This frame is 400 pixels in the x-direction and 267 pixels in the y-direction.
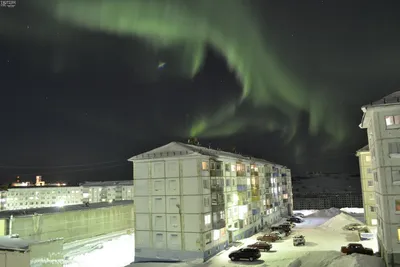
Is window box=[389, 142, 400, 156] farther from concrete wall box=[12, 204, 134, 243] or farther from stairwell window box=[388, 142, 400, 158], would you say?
concrete wall box=[12, 204, 134, 243]

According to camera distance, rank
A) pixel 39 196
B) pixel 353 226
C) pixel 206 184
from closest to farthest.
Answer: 1. pixel 206 184
2. pixel 353 226
3. pixel 39 196

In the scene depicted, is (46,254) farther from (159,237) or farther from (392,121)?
(392,121)

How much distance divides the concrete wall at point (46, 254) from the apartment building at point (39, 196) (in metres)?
139

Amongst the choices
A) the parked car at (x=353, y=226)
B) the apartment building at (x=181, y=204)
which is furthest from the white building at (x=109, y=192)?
the apartment building at (x=181, y=204)

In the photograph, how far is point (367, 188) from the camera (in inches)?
2793

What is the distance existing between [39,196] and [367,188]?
172050 millimetres

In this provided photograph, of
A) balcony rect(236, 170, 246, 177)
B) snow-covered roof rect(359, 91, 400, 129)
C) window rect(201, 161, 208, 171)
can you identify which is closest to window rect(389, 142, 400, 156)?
snow-covered roof rect(359, 91, 400, 129)

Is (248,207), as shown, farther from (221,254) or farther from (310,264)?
(310,264)

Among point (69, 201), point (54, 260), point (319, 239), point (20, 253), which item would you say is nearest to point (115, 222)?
point (54, 260)

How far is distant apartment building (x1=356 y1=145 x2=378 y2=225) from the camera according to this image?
6906cm

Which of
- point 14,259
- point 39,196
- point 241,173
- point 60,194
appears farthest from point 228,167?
point 60,194

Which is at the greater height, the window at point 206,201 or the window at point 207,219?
the window at point 206,201

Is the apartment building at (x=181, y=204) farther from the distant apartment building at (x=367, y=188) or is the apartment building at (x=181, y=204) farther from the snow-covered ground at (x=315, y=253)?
the distant apartment building at (x=367, y=188)

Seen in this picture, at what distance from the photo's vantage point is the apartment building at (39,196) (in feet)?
577
